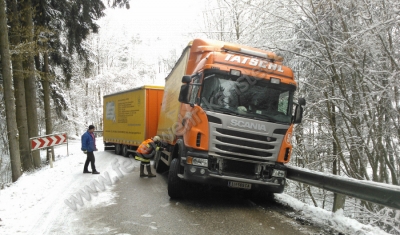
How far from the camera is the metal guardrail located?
4.20 metres

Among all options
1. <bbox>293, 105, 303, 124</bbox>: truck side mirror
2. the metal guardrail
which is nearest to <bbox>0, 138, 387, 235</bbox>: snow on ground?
the metal guardrail

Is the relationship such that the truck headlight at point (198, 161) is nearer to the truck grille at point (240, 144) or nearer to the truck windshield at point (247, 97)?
the truck grille at point (240, 144)

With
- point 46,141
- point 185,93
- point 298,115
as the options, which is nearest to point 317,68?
point 298,115

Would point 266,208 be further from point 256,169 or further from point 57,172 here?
point 57,172

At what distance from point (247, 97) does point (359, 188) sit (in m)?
2.68

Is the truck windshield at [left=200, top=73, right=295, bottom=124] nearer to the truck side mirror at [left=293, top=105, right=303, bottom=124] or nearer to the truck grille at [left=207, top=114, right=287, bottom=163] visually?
the truck side mirror at [left=293, top=105, right=303, bottom=124]

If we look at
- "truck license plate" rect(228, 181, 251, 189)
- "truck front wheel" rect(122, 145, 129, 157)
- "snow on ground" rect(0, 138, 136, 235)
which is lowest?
"truck front wheel" rect(122, 145, 129, 157)

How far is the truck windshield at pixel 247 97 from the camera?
6305 mm

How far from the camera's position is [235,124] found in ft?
20.0

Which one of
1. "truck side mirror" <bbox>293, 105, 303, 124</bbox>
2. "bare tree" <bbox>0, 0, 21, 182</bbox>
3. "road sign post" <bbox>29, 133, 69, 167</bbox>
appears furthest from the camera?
"road sign post" <bbox>29, 133, 69, 167</bbox>

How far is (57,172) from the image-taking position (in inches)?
424

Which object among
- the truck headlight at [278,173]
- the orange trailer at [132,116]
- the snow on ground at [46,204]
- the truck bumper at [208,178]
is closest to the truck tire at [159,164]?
the snow on ground at [46,204]

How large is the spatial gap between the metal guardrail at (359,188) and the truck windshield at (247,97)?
127 centimetres

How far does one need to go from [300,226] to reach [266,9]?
6.68 meters
